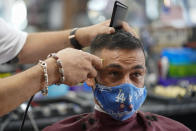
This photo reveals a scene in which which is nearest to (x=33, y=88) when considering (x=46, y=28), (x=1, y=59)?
(x=1, y=59)

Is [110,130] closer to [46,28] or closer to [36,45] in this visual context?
[36,45]

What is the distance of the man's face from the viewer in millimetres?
1486

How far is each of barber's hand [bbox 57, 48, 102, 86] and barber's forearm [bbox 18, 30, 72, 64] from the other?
585 mm

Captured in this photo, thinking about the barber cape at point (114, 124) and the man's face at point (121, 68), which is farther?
the barber cape at point (114, 124)

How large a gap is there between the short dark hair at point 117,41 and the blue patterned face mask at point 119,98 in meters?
0.21

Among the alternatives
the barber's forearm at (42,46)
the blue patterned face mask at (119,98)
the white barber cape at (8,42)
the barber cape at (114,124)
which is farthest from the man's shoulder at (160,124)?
the white barber cape at (8,42)

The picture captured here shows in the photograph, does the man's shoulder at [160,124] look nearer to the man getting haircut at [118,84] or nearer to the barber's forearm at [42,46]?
the man getting haircut at [118,84]

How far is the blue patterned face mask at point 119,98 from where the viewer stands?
56.5 inches

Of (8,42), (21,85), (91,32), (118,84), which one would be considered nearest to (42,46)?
(8,42)

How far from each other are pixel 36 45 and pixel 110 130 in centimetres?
68

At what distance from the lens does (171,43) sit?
3855 mm

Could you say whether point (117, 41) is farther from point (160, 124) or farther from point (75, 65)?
point (160, 124)

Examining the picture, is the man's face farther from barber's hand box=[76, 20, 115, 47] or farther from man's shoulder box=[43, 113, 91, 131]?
man's shoulder box=[43, 113, 91, 131]

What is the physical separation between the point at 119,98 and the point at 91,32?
17.4 inches
